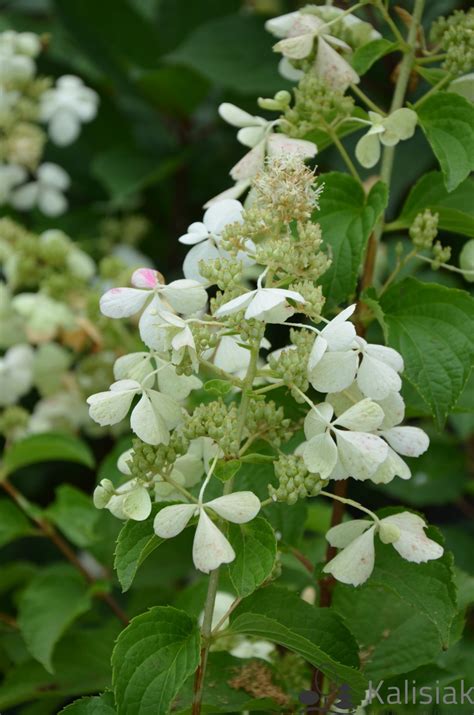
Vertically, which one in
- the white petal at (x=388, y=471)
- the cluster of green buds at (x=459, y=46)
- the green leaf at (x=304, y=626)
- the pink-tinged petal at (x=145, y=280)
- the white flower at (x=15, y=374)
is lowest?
the white flower at (x=15, y=374)

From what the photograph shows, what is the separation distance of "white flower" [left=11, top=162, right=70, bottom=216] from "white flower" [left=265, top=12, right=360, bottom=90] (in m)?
1.00

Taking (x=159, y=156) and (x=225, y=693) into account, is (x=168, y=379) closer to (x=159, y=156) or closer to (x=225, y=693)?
(x=225, y=693)

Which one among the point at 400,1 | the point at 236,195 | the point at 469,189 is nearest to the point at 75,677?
the point at 236,195

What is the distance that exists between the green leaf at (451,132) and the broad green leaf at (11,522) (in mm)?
779

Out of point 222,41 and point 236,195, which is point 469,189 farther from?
point 222,41

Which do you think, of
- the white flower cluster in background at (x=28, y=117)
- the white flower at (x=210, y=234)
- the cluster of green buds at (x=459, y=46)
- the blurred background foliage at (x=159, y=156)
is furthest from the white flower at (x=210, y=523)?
the white flower cluster in background at (x=28, y=117)

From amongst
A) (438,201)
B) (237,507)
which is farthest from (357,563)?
(438,201)

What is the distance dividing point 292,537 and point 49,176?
3.52ft

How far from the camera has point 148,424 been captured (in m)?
0.76

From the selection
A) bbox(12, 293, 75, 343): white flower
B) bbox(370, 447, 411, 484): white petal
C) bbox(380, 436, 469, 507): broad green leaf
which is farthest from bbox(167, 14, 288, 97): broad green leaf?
bbox(370, 447, 411, 484): white petal

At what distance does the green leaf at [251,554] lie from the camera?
2.45 ft

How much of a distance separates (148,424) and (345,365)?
0.15m

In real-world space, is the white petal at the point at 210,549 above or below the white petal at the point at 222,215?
below

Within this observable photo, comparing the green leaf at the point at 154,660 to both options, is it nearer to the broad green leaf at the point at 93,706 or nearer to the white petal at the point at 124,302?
the broad green leaf at the point at 93,706
